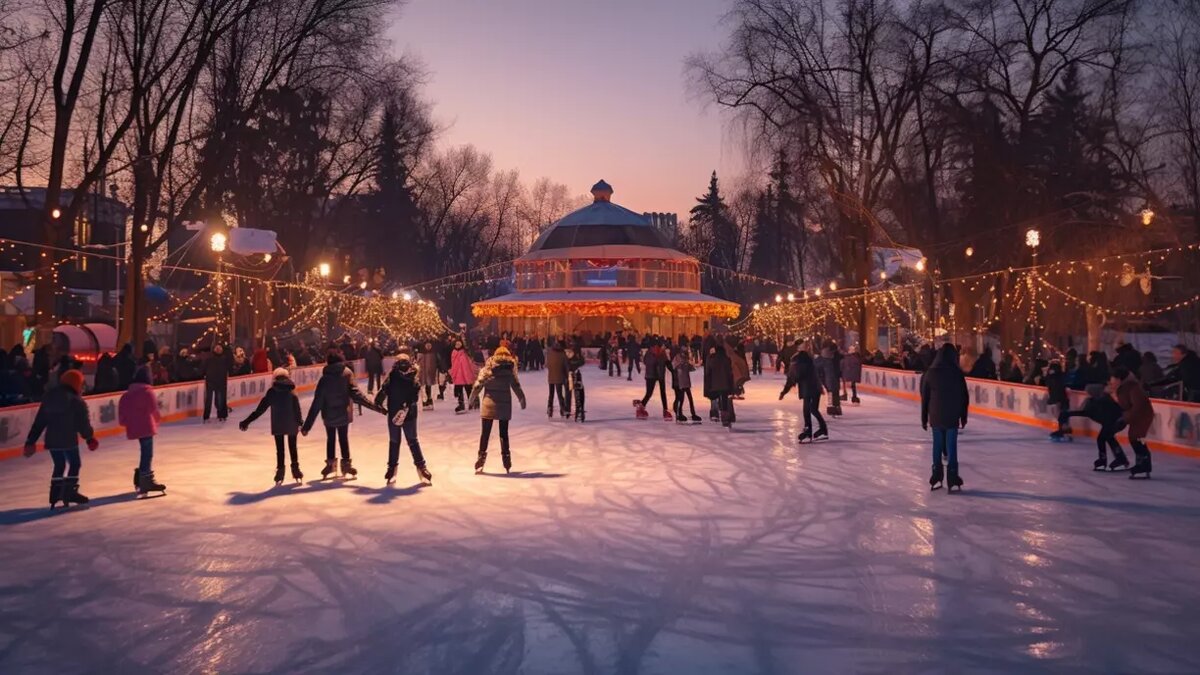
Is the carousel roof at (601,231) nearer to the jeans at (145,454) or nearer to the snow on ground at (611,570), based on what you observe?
the snow on ground at (611,570)

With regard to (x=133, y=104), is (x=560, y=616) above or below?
below

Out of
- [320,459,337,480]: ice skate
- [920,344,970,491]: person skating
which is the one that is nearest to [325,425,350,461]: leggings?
[320,459,337,480]: ice skate

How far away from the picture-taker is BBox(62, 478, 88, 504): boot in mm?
8836

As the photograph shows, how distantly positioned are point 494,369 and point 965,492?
497 cm

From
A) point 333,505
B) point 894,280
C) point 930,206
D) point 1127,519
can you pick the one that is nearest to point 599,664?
point 333,505

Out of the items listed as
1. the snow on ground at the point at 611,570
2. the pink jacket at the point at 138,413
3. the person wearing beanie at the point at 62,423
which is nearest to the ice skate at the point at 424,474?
the snow on ground at the point at 611,570

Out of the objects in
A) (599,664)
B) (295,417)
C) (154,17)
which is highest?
(154,17)

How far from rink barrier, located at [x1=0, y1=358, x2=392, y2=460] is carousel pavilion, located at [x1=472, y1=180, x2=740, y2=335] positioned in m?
24.8

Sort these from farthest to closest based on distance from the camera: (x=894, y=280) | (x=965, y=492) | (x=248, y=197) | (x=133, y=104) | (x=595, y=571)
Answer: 1. (x=894, y=280)
2. (x=248, y=197)
3. (x=133, y=104)
4. (x=965, y=492)
5. (x=595, y=571)

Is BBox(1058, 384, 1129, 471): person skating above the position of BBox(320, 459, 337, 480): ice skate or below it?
above

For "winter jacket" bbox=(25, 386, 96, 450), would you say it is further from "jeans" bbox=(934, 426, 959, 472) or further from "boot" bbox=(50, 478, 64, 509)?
"jeans" bbox=(934, 426, 959, 472)

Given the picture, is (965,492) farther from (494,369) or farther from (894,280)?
(894,280)

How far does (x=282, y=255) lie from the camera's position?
3400cm

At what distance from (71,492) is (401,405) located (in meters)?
3.05
